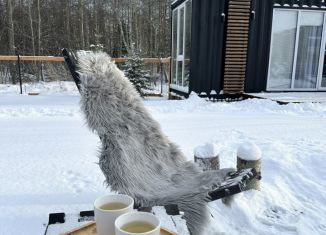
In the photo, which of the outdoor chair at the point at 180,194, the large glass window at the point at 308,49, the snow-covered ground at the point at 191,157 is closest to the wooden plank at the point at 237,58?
the large glass window at the point at 308,49

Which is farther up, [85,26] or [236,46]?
[85,26]

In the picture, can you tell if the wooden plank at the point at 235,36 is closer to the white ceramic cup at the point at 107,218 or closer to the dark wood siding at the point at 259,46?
the dark wood siding at the point at 259,46

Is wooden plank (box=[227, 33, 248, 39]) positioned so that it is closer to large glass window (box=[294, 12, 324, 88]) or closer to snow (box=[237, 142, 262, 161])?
large glass window (box=[294, 12, 324, 88])

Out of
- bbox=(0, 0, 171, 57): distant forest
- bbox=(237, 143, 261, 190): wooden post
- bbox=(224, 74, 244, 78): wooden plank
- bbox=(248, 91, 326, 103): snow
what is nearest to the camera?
bbox=(237, 143, 261, 190): wooden post

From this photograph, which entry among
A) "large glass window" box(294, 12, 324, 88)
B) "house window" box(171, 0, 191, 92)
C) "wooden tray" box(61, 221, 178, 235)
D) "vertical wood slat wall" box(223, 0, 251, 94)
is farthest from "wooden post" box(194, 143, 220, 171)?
"large glass window" box(294, 12, 324, 88)

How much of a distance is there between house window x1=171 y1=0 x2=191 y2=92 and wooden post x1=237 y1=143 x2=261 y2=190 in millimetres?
5189

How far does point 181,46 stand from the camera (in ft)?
26.9

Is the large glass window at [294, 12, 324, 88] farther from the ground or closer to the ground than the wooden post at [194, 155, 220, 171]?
farther from the ground

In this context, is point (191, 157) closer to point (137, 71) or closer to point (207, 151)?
point (207, 151)

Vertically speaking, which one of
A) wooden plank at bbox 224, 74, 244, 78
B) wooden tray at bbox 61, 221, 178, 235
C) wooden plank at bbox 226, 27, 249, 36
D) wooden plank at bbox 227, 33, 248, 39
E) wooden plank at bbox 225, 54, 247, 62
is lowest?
wooden tray at bbox 61, 221, 178, 235

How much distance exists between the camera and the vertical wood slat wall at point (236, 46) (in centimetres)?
697

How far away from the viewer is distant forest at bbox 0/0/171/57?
50.3 ft

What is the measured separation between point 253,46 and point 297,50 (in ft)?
3.84

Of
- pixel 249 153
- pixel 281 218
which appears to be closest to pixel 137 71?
pixel 249 153
